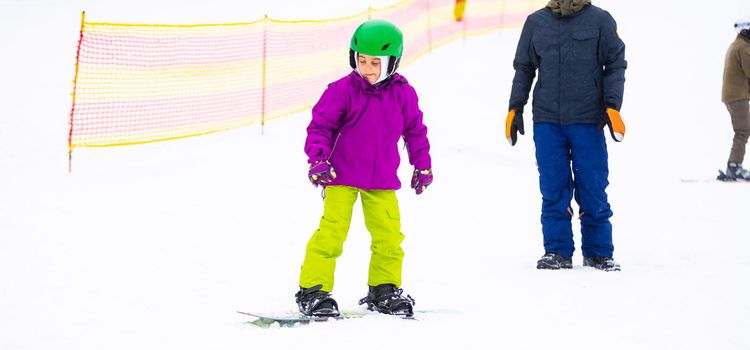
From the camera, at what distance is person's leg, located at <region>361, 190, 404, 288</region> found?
511cm

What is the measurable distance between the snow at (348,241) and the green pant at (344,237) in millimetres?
314

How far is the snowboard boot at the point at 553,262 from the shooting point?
6.65 metres

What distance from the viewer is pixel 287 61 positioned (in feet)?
53.2

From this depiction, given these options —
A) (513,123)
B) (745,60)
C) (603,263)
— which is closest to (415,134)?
(513,123)

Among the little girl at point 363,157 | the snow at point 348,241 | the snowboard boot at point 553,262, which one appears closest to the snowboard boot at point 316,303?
the little girl at point 363,157

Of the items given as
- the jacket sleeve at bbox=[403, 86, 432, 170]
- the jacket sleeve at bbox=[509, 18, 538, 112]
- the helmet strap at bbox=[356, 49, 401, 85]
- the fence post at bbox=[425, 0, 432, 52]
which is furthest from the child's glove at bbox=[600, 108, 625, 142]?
the fence post at bbox=[425, 0, 432, 52]

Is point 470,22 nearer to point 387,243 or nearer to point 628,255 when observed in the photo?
point 628,255

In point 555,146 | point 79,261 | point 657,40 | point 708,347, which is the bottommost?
point 708,347

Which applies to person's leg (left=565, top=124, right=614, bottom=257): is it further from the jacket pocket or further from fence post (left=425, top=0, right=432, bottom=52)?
fence post (left=425, top=0, right=432, bottom=52)

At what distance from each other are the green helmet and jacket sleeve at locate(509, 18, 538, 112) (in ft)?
7.01

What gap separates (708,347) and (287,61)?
12.4 meters

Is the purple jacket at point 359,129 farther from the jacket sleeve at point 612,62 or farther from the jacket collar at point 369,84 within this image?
the jacket sleeve at point 612,62

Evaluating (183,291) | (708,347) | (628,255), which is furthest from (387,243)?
(628,255)

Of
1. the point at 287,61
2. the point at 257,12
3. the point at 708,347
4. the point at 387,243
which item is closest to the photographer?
the point at 708,347
